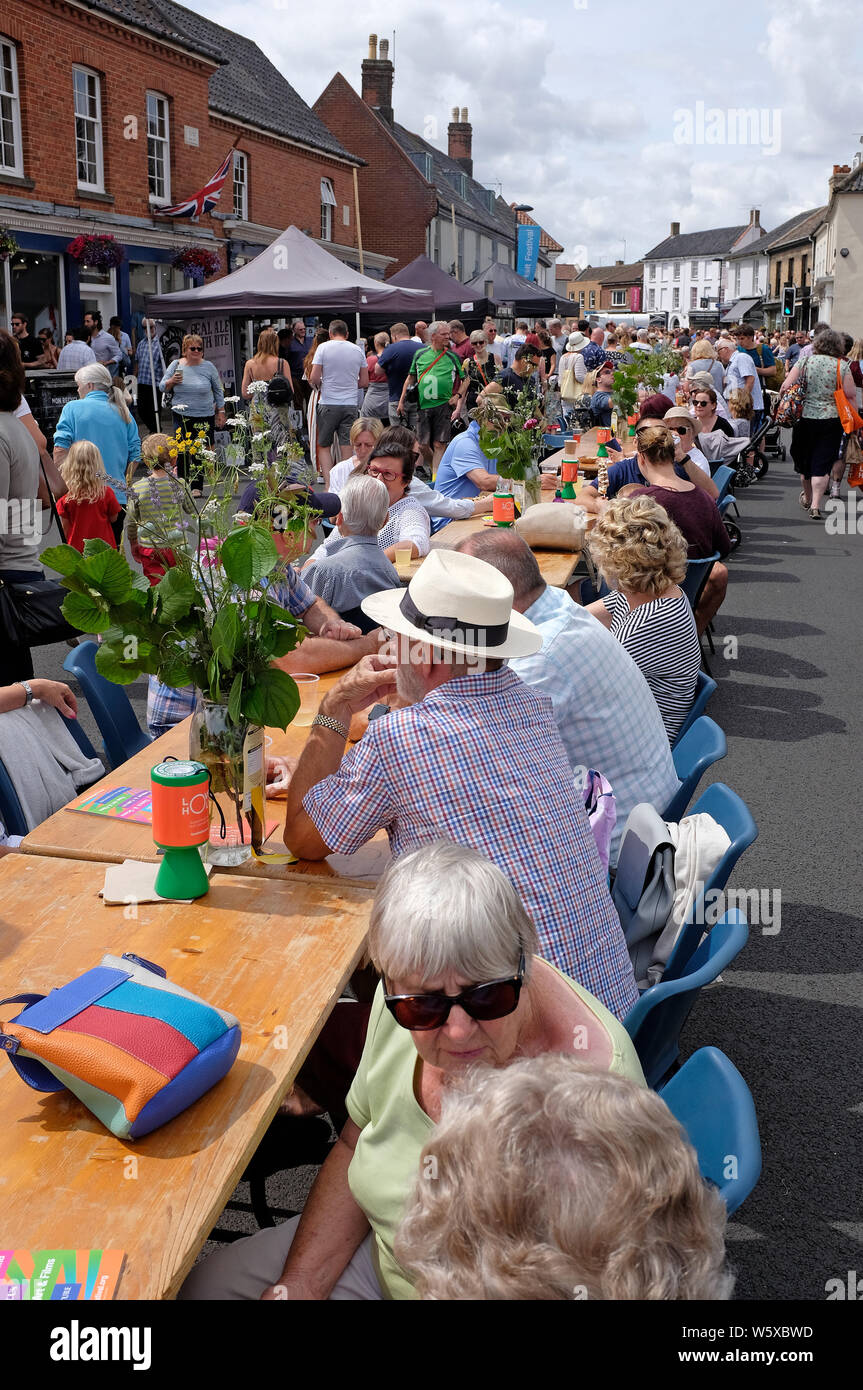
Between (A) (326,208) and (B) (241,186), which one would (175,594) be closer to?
(B) (241,186)

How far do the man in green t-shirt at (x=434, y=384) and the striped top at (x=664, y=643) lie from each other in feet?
28.9

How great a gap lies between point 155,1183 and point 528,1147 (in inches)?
29.7

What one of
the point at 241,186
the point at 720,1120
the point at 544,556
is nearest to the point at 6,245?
the point at 241,186

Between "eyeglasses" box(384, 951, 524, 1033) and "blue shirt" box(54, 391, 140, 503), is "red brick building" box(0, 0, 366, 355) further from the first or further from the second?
"eyeglasses" box(384, 951, 524, 1033)

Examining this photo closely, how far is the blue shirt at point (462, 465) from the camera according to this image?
8352mm

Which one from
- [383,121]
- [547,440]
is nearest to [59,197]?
[547,440]

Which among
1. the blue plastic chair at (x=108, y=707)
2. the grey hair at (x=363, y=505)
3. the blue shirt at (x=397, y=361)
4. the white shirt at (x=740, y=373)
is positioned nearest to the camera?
the blue plastic chair at (x=108, y=707)

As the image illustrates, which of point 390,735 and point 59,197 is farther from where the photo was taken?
point 59,197

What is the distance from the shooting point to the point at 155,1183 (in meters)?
1.71

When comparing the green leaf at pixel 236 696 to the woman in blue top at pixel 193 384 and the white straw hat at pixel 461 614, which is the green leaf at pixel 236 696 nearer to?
the white straw hat at pixel 461 614

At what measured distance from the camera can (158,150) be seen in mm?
20250

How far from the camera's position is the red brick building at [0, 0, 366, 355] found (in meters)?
16.5

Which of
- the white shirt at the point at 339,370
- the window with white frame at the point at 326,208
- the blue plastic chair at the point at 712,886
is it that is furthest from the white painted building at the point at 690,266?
the blue plastic chair at the point at 712,886
